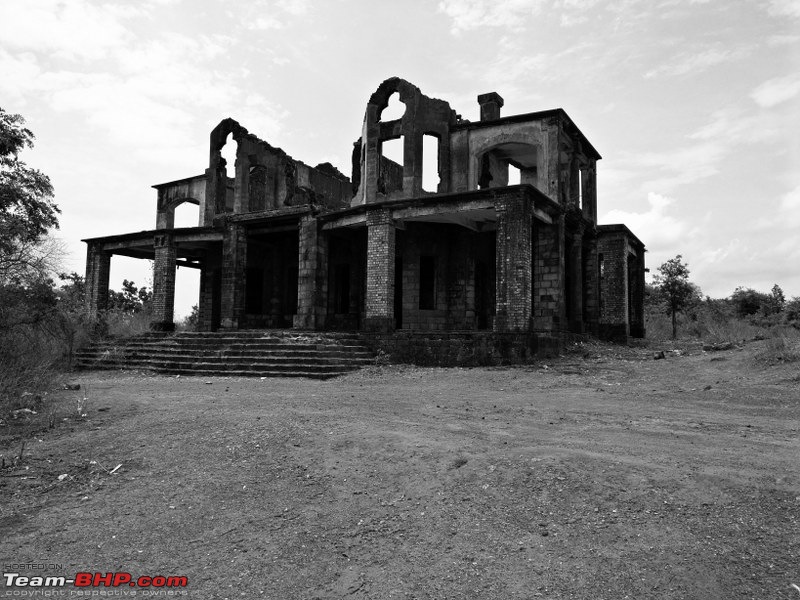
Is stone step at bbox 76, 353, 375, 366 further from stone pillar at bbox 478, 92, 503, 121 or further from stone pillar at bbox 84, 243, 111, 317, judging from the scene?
stone pillar at bbox 478, 92, 503, 121

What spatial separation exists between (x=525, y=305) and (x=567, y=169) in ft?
24.3

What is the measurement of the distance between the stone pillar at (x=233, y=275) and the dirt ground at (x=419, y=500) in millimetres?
11641

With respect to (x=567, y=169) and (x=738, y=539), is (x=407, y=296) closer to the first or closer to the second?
(x=567, y=169)

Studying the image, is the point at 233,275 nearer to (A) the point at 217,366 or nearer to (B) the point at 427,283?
(A) the point at 217,366

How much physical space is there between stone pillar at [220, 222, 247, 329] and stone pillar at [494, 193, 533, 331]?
9.55 metres

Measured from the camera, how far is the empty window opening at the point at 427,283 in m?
19.8

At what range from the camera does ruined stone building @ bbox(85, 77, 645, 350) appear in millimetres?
16562

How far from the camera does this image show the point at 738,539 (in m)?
3.78

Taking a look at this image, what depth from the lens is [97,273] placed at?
23141 millimetres

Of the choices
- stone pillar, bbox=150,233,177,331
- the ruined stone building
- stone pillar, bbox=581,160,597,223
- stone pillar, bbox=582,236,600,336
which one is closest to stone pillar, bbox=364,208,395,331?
the ruined stone building

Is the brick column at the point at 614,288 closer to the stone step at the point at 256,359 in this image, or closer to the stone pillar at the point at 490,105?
the stone pillar at the point at 490,105

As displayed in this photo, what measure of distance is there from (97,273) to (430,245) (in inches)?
539

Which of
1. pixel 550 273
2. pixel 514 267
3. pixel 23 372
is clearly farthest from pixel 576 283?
pixel 23 372

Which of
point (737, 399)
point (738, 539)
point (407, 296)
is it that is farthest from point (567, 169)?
point (738, 539)
